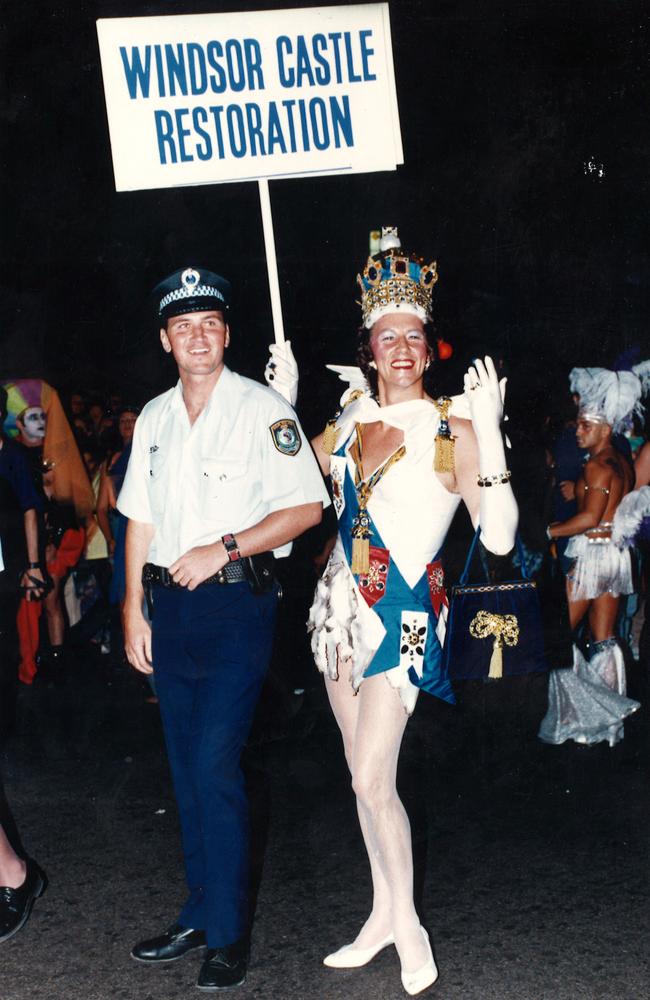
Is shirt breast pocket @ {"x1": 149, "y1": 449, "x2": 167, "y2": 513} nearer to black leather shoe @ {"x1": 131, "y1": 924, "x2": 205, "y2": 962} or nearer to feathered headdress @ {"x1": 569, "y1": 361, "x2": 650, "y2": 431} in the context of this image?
black leather shoe @ {"x1": 131, "y1": 924, "x2": 205, "y2": 962}

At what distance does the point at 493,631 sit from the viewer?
397 cm

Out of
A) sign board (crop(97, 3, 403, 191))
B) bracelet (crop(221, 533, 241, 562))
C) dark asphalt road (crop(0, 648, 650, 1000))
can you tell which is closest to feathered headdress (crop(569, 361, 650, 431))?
dark asphalt road (crop(0, 648, 650, 1000))

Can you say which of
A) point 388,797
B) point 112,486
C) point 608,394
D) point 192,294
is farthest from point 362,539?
point 112,486

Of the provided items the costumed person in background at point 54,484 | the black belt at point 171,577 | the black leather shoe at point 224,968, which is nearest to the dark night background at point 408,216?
the costumed person in background at point 54,484

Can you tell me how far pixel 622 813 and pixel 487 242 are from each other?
39.3 feet

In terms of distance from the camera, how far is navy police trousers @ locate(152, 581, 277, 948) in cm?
391

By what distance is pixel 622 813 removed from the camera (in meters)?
5.44

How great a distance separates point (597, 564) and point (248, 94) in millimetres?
3639

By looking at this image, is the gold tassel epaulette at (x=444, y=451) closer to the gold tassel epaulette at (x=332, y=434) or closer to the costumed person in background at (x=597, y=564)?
the gold tassel epaulette at (x=332, y=434)

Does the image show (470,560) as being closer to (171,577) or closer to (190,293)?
(171,577)

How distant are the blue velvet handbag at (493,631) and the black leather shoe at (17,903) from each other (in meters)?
1.81

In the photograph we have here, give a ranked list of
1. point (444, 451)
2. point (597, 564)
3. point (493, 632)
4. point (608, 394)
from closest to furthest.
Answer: point (444, 451) → point (493, 632) → point (597, 564) → point (608, 394)

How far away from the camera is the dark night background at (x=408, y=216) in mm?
13180

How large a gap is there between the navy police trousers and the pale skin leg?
68cm
